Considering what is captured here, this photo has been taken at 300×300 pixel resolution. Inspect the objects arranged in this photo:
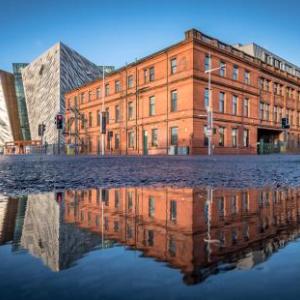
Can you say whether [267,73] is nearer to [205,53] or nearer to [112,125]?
[205,53]

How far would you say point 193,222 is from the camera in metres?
1.88

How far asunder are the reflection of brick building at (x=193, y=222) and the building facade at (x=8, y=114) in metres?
73.3

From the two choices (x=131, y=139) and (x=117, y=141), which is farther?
(x=117, y=141)

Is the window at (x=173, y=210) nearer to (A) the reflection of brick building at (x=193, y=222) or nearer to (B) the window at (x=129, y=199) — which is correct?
(A) the reflection of brick building at (x=193, y=222)

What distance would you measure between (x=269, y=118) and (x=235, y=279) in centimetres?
4042

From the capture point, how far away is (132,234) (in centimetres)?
161

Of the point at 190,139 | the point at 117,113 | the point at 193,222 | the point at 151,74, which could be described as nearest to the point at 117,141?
the point at 117,113

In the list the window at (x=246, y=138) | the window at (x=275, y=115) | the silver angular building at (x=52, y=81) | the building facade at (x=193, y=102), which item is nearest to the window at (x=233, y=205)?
the building facade at (x=193, y=102)

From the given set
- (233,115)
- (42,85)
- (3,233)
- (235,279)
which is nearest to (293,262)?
(235,279)

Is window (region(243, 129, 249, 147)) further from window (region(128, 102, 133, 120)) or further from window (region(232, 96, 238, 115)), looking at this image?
window (region(128, 102, 133, 120))

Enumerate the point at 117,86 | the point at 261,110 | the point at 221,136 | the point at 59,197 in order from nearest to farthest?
the point at 59,197 < the point at 221,136 < the point at 261,110 < the point at 117,86

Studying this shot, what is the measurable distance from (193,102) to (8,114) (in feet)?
186

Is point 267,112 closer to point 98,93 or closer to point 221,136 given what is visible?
point 221,136

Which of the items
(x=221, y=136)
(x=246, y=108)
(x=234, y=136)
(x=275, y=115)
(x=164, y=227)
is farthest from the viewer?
(x=275, y=115)
